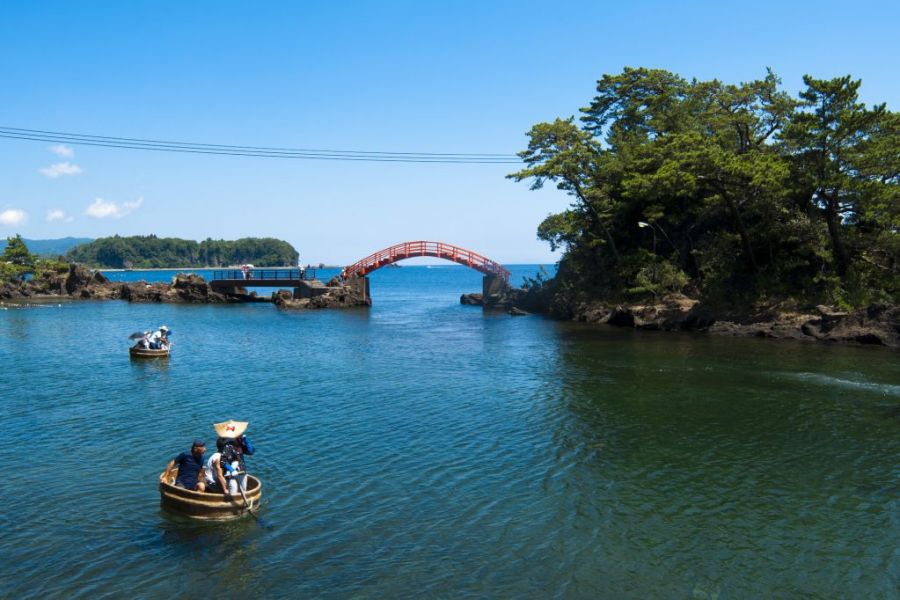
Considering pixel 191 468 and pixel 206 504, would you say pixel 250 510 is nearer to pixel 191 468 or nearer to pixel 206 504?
pixel 206 504

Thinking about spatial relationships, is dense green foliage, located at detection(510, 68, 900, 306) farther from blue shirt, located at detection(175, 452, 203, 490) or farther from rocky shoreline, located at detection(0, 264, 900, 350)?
blue shirt, located at detection(175, 452, 203, 490)

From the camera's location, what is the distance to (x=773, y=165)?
152 ft

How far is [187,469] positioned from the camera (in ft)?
56.0

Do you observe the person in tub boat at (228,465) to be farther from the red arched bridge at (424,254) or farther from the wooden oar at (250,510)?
the red arched bridge at (424,254)

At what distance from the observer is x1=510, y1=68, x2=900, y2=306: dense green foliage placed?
43.1m

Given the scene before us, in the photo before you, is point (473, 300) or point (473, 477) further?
point (473, 300)

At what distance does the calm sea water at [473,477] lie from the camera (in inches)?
539

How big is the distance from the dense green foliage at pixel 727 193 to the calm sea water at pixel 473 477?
1040 cm

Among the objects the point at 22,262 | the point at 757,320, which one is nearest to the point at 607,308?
the point at 757,320

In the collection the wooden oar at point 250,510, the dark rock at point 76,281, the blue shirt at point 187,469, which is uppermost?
the dark rock at point 76,281

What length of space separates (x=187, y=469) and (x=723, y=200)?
4596 cm

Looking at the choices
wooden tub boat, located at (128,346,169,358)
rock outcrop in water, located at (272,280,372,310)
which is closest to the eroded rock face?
rock outcrop in water, located at (272,280,372,310)

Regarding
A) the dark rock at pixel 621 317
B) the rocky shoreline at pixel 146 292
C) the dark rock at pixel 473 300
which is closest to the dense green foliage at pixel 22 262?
the rocky shoreline at pixel 146 292

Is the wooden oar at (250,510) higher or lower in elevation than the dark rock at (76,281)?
lower
